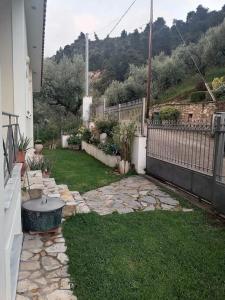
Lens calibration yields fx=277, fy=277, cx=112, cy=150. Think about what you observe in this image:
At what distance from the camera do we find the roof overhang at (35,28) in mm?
6582

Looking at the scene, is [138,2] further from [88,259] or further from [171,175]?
[88,259]

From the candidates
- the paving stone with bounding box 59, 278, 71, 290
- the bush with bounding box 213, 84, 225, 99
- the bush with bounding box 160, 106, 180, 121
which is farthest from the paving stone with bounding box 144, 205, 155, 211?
the bush with bounding box 213, 84, 225, 99

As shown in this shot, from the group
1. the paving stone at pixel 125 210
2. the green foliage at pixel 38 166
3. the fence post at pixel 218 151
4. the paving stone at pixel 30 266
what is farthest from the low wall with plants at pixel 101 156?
the paving stone at pixel 30 266

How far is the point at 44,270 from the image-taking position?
3545mm

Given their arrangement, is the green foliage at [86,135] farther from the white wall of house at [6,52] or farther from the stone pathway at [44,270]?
the stone pathway at [44,270]

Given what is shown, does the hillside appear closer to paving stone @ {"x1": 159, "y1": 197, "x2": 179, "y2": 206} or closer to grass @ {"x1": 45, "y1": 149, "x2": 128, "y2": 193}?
grass @ {"x1": 45, "y1": 149, "x2": 128, "y2": 193}

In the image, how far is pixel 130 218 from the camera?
213 inches

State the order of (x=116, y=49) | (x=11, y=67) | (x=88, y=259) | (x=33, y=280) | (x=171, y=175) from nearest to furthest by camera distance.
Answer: (x=33, y=280) < (x=88, y=259) < (x=11, y=67) < (x=171, y=175) < (x=116, y=49)

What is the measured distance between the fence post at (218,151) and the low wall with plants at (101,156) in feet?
16.2

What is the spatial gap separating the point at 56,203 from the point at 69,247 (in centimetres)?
76

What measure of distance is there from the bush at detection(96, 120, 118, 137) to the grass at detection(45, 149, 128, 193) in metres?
1.46

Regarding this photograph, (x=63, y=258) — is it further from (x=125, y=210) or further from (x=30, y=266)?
(x=125, y=210)

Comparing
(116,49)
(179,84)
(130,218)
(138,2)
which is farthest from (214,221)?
(116,49)

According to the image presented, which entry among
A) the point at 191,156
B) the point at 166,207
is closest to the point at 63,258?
the point at 166,207
